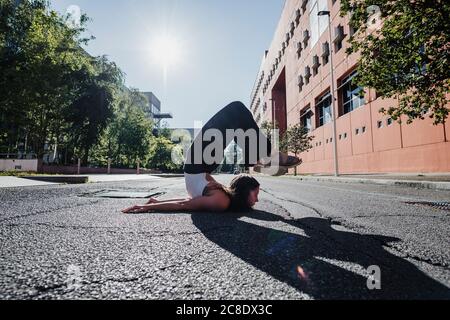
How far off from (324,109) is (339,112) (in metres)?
3.47

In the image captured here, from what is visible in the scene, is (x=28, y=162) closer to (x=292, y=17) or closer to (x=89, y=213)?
(x=89, y=213)

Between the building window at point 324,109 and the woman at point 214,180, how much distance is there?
23761 millimetres

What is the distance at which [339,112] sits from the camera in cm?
2328

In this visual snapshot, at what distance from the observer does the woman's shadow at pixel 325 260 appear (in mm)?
1009

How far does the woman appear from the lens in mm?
3084

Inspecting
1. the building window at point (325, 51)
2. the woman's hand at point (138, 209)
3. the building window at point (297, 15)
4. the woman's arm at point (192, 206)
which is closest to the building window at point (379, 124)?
the building window at point (325, 51)

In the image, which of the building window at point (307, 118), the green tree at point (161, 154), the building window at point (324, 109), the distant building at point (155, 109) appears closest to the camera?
the building window at point (324, 109)

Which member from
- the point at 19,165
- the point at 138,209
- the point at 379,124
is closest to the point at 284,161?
the point at 138,209

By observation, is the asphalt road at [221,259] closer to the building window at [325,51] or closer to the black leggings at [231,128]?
the black leggings at [231,128]

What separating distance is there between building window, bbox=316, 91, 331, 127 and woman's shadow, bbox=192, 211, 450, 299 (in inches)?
986

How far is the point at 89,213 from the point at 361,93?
7.42 metres

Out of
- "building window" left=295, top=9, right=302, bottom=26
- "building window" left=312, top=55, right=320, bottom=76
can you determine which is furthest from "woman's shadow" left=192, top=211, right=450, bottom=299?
"building window" left=295, top=9, right=302, bottom=26

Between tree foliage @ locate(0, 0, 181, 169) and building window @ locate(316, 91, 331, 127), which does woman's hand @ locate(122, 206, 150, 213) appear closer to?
tree foliage @ locate(0, 0, 181, 169)

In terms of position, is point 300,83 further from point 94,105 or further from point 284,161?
point 284,161
